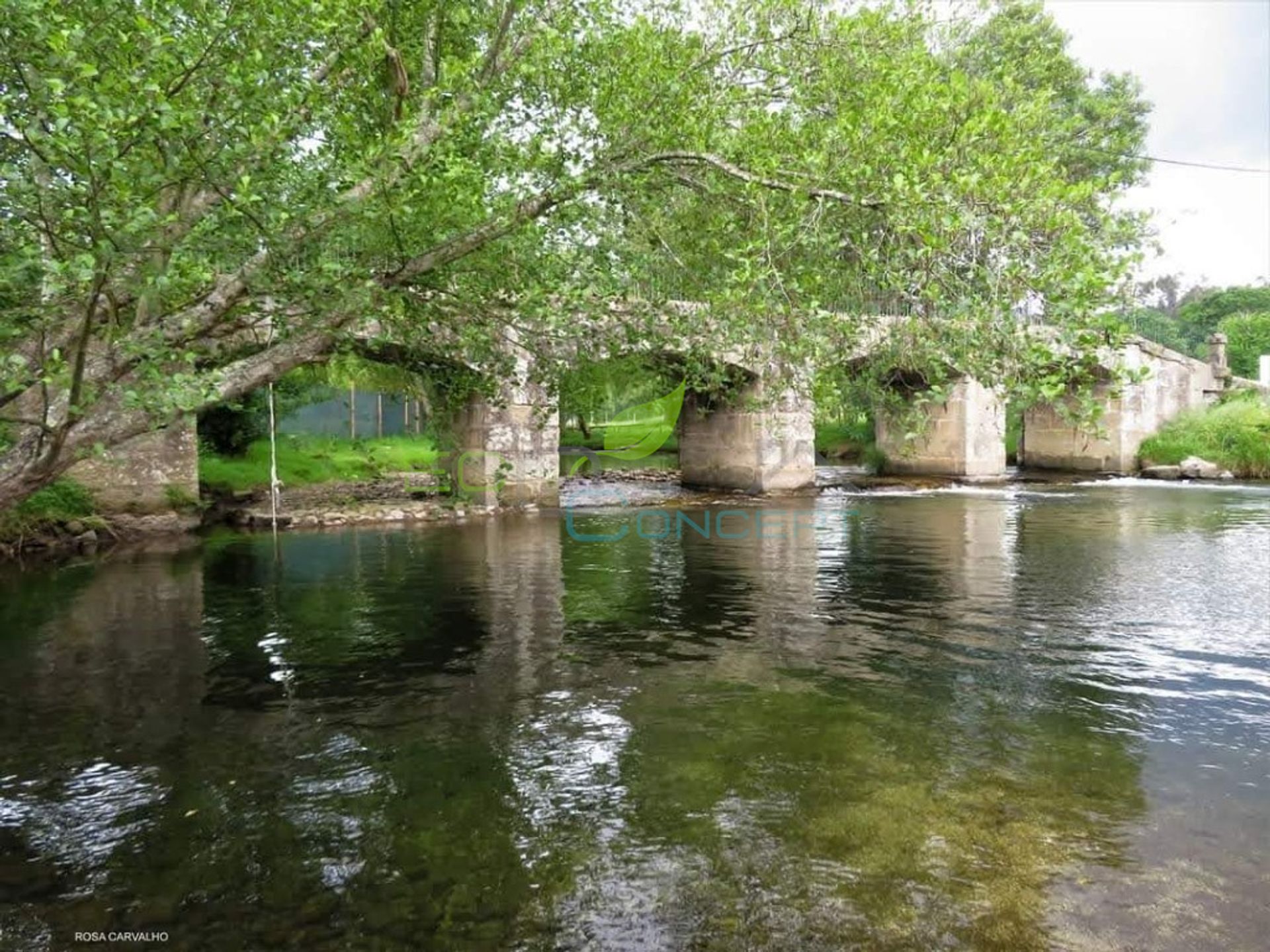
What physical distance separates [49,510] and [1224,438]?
36.5 m

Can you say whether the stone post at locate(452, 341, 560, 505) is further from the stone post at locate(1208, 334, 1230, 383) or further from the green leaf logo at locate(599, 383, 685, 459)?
the stone post at locate(1208, 334, 1230, 383)

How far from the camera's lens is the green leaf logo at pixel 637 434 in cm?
4078

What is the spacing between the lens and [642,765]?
586 centimetres

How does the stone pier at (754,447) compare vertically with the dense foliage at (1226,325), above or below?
below

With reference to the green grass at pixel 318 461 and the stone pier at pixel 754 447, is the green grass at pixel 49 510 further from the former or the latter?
the stone pier at pixel 754 447

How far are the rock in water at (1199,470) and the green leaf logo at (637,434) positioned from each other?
766 inches

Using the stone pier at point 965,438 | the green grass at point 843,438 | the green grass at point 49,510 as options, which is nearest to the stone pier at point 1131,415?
the stone pier at point 965,438

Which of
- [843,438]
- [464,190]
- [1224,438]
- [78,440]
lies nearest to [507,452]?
[464,190]

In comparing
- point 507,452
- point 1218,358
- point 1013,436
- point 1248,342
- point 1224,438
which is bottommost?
point 507,452

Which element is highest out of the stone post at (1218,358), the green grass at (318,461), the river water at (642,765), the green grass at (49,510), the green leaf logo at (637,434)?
the stone post at (1218,358)

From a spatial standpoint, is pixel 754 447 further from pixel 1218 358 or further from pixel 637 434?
pixel 1218 358

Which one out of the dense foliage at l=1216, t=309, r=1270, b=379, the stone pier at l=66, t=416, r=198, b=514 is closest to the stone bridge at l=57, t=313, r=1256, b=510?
the stone pier at l=66, t=416, r=198, b=514

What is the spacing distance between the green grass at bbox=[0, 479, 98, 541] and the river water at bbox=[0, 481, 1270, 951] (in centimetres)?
459

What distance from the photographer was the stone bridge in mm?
17656
